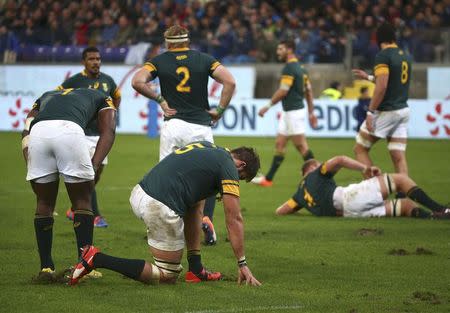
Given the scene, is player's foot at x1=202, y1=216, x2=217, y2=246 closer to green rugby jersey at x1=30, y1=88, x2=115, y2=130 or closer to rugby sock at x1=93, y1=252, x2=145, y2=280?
green rugby jersey at x1=30, y1=88, x2=115, y2=130

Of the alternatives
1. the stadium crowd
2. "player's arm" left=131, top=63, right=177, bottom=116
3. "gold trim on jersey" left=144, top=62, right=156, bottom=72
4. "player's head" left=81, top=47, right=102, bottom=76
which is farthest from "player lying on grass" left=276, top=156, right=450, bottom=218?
the stadium crowd

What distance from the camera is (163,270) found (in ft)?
28.6

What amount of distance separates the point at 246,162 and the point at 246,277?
0.96m

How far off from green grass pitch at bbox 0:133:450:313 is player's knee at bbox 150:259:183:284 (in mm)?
95

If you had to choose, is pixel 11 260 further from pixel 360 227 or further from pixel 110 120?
pixel 360 227

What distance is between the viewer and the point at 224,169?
27.7ft

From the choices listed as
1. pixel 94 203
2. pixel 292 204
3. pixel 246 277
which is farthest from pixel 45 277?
pixel 292 204

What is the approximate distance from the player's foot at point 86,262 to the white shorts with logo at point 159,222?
492 mm

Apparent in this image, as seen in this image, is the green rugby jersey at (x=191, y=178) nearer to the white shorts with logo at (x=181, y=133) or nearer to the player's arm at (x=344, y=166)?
the white shorts with logo at (x=181, y=133)

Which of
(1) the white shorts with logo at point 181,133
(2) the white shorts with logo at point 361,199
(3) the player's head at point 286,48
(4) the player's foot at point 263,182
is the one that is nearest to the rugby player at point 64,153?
(1) the white shorts with logo at point 181,133

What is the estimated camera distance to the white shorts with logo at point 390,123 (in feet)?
47.4

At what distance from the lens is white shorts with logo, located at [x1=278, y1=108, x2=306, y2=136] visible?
59.1ft

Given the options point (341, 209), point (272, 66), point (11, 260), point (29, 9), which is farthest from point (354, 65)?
point (11, 260)

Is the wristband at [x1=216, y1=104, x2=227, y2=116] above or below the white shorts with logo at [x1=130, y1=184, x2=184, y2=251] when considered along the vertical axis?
above
